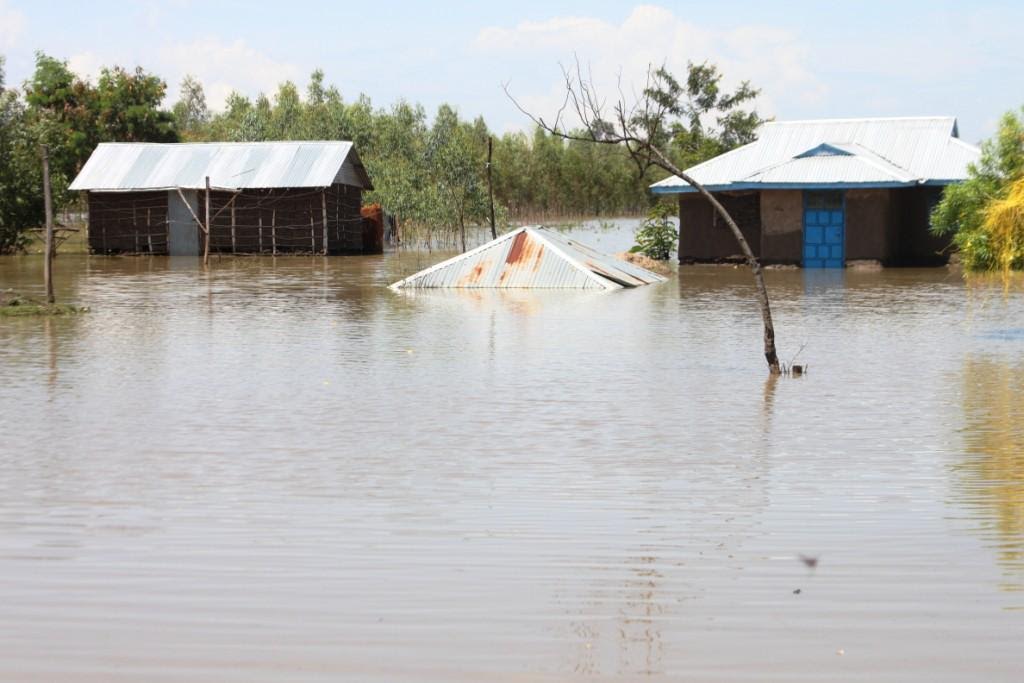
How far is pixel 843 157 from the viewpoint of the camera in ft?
127

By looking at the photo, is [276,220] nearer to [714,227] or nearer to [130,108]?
[714,227]

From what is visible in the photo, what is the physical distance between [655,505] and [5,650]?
4.20 metres

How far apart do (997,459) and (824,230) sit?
2857 centimetres

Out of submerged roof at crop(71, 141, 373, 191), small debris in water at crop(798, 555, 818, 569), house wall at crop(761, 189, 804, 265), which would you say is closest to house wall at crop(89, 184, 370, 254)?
submerged roof at crop(71, 141, 373, 191)

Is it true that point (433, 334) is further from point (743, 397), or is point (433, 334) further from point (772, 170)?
point (772, 170)

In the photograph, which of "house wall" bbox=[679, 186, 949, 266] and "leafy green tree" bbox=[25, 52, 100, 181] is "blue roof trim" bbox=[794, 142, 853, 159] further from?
"leafy green tree" bbox=[25, 52, 100, 181]

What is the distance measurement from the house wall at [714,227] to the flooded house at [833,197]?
0.03 m

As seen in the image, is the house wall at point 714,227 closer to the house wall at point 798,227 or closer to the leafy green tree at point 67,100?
the house wall at point 798,227

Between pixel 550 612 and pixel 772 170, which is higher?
pixel 772 170

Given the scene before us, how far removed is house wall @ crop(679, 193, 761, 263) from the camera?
38.9m

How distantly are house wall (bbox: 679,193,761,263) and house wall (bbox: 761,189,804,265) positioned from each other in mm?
428

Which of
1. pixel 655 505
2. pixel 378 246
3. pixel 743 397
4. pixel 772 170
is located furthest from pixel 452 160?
pixel 655 505

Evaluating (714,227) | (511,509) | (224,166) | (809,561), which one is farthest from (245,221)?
(809,561)

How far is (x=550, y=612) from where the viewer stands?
5.88m
